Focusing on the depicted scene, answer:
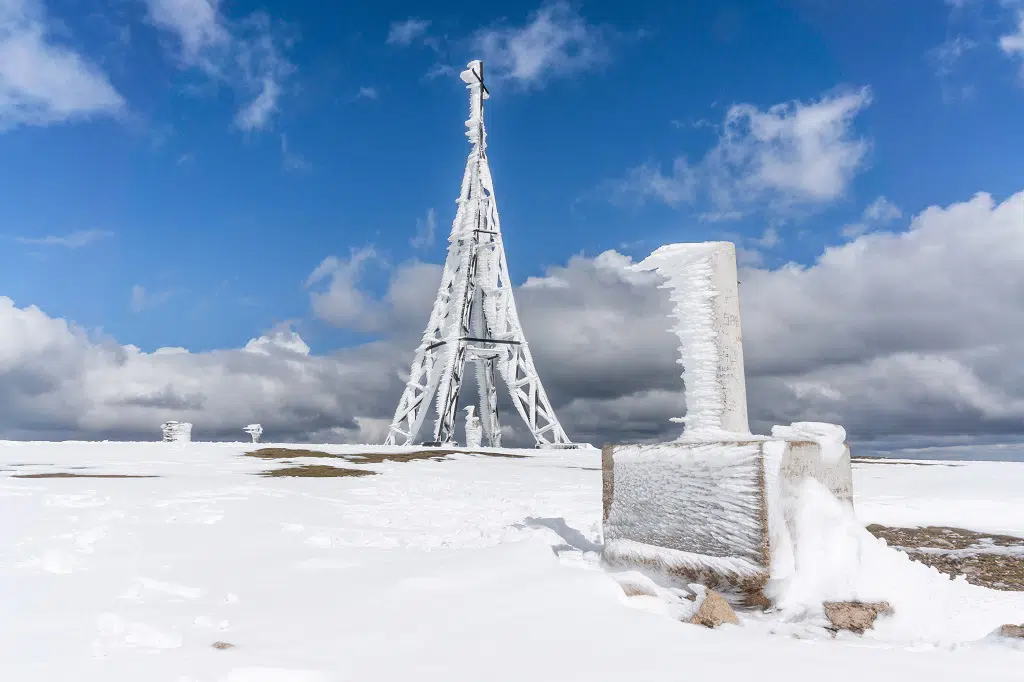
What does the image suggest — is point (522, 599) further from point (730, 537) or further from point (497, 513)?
point (497, 513)

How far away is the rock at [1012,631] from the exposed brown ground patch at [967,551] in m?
1.58

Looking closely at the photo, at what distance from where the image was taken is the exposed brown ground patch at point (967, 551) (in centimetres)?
493

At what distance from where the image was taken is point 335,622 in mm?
3443

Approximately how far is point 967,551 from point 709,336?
3313mm

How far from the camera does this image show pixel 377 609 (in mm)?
3666

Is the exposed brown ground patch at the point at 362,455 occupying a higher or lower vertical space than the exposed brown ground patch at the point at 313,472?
higher

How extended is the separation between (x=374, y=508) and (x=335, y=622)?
4.49m

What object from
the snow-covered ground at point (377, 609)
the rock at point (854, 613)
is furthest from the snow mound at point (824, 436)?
the rock at point (854, 613)

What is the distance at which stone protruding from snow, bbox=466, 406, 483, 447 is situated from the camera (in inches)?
1003

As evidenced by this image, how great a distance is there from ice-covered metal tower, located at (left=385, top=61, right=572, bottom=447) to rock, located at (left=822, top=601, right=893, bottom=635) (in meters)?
23.2

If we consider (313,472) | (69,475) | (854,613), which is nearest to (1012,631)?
(854,613)

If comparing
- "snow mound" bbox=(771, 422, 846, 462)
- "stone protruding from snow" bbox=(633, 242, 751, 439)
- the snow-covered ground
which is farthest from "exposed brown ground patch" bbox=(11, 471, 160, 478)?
"snow mound" bbox=(771, 422, 846, 462)

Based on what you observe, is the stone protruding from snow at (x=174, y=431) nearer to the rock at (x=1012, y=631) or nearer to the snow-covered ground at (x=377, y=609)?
the snow-covered ground at (x=377, y=609)

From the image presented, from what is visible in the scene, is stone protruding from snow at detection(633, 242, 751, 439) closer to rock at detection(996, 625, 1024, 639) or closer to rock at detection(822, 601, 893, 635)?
rock at detection(822, 601, 893, 635)
